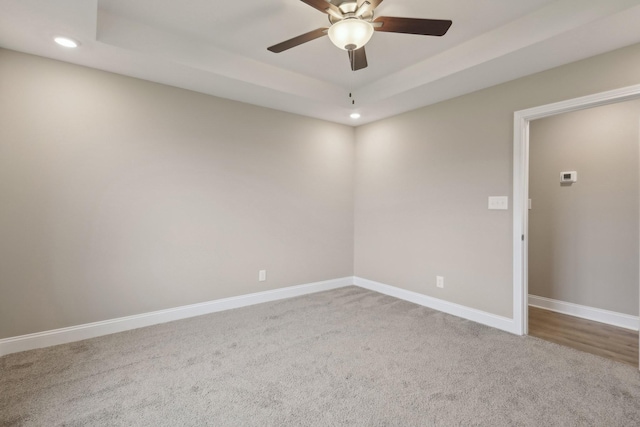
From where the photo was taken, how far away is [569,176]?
11.4ft

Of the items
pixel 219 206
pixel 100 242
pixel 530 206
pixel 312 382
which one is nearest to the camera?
pixel 312 382

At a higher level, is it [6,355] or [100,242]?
[100,242]

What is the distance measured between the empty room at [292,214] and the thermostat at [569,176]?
0.20 ft

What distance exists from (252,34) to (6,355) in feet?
10.3

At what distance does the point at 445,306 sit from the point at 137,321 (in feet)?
10.3

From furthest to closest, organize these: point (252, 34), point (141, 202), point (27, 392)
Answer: point (141, 202) < point (252, 34) < point (27, 392)

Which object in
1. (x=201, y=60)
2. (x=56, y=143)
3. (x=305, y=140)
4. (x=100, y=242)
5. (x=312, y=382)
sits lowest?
(x=312, y=382)

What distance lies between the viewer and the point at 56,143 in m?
2.56

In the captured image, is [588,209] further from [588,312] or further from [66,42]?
[66,42]

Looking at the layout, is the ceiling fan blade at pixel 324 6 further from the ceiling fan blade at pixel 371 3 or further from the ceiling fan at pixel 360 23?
the ceiling fan blade at pixel 371 3

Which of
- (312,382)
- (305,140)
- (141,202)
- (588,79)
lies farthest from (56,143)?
(588,79)

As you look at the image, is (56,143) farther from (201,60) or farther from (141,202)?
(201,60)

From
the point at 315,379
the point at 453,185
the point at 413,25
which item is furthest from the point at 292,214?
the point at 413,25

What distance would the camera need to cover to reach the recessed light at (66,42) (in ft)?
7.32
